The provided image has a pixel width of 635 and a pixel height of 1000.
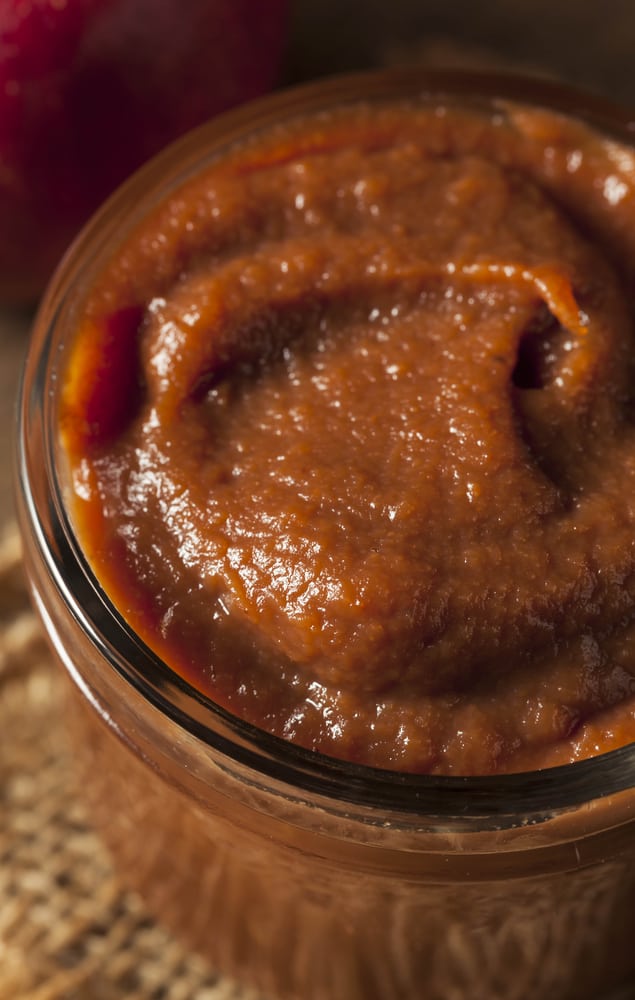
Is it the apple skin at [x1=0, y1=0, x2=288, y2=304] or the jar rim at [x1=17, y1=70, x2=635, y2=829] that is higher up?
the apple skin at [x1=0, y1=0, x2=288, y2=304]

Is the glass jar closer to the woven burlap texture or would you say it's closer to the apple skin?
the woven burlap texture

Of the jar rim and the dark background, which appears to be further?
A: the dark background

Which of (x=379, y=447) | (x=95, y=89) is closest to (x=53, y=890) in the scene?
(x=379, y=447)

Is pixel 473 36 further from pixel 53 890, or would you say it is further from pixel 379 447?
pixel 53 890

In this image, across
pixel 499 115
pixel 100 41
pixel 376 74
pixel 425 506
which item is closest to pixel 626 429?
pixel 425 506

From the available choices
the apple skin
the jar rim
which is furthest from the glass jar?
the apple skin

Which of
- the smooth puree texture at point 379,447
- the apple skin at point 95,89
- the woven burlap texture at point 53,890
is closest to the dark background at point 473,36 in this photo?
the apple skin at point 95,89
